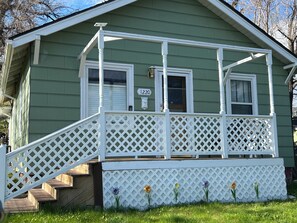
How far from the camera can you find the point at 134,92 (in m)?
8.59

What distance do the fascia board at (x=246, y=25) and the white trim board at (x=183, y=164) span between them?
3.40 metres

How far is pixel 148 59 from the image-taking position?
8875 millimetres

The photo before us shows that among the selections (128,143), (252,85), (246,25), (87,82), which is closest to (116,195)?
(128,143)

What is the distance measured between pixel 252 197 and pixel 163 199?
194cm

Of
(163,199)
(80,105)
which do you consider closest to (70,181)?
(163,199)

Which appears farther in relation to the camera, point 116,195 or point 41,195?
point 41,195

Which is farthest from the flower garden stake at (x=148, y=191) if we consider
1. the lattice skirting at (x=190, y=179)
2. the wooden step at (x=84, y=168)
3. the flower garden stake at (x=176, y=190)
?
the wooden step at (x=84, y=168)

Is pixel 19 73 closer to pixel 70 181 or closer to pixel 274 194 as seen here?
pixel 70 181

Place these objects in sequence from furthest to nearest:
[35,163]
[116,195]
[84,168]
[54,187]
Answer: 1. [84,168]
2. [116,195]
3. [54,187]
4. [35,163]

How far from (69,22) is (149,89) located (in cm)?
237

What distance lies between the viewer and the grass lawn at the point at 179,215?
528cm

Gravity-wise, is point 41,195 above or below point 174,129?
below

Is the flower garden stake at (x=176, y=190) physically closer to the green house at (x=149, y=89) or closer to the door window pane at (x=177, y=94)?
the green house at (x=149, y=89)

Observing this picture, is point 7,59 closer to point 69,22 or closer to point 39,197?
point 69,22
